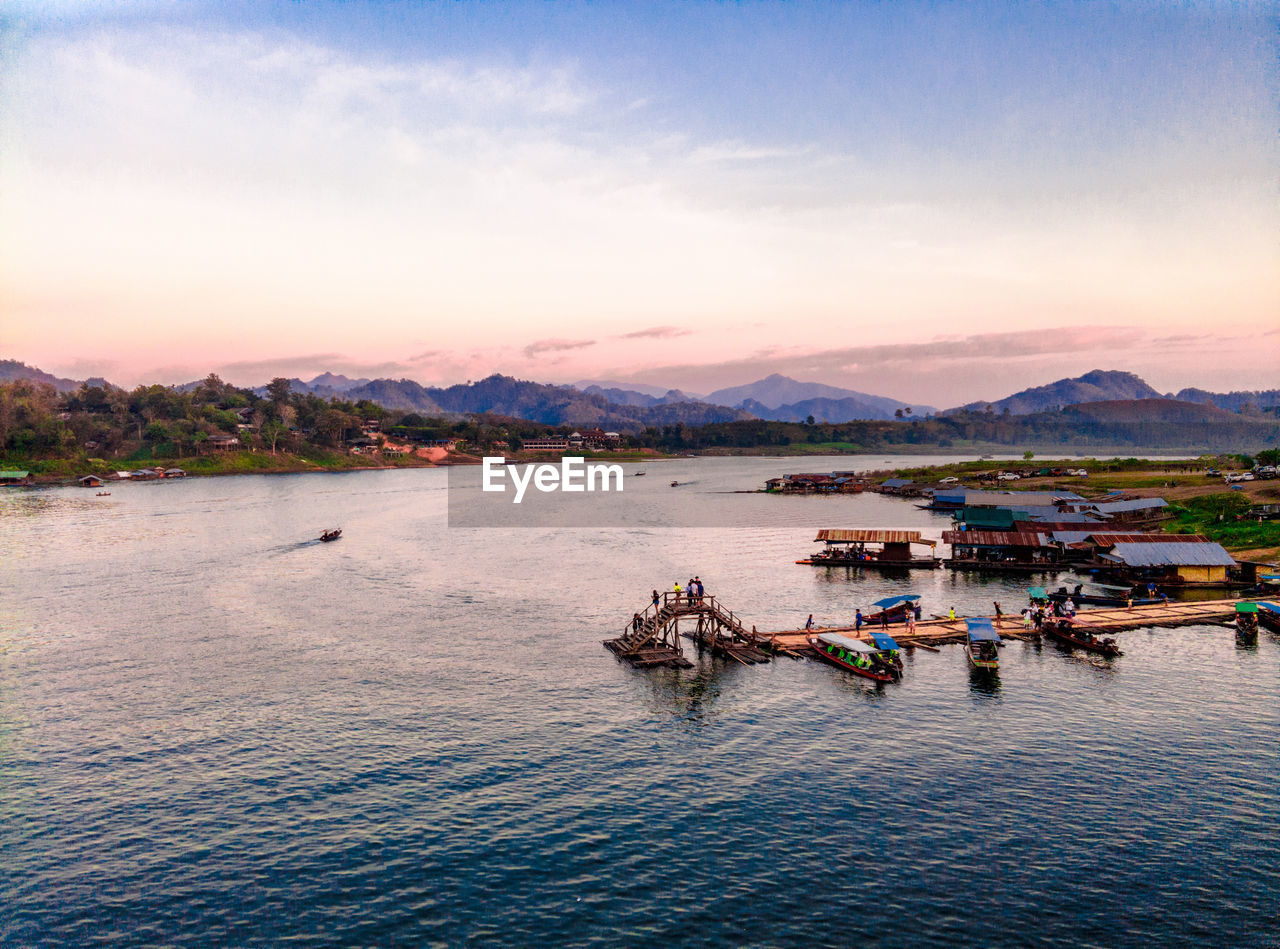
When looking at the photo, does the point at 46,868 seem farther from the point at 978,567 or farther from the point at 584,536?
the point at 584,536

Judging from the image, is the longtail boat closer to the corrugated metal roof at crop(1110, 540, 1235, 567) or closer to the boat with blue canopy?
the boat with blue canopy

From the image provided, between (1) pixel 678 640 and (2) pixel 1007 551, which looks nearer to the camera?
(1) pixel 678 640

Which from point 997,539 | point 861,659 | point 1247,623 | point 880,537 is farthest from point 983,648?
point 997,539

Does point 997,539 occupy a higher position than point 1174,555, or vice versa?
point 997,539

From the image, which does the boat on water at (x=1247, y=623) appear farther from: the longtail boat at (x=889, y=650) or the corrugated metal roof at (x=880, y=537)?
the corrugated metal roof at (x=880, y=537)

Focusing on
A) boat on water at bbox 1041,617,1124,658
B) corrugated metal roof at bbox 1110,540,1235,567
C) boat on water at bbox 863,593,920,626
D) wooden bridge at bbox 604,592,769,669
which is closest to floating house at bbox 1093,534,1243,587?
corrugated metal roof at bbox 1110,540,1235,567

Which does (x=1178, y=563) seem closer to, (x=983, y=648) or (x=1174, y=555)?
(x=1174, y=555)
